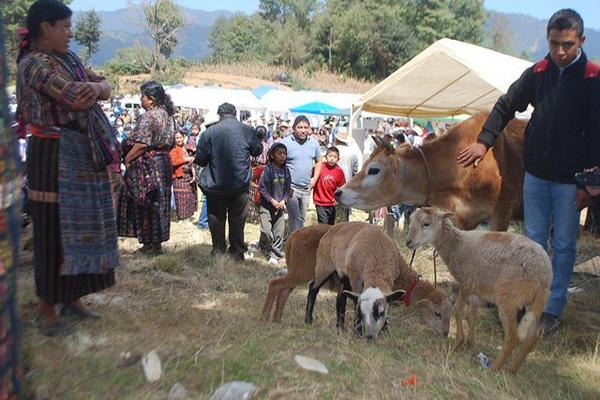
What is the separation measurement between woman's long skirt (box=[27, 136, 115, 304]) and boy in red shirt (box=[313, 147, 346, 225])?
5.71 m

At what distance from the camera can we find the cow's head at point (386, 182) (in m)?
6.22

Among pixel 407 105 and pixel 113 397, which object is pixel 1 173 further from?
pixel 407 105

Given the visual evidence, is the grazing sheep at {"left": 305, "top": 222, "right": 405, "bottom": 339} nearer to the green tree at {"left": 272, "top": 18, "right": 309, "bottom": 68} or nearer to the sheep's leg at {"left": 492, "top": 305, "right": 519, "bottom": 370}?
the sheep's leg at {"left": 492, "top": 305, "right": 519, "bottom": 370}

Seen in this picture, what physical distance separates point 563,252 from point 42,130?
4.18 meters

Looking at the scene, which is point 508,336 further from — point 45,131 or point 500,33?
point 500,33

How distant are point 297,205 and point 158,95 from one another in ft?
9.68

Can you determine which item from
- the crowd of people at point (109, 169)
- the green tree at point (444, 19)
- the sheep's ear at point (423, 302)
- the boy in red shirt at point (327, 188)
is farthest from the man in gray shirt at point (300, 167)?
the green tree at point (444, 19)

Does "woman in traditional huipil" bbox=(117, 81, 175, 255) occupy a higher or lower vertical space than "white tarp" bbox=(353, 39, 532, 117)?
lower

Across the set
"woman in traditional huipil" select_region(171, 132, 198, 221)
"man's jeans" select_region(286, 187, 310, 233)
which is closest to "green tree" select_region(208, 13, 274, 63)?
"woman in traditional huipil" select_region(171, 132, 198, 221)

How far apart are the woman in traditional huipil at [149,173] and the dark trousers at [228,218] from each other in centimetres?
69

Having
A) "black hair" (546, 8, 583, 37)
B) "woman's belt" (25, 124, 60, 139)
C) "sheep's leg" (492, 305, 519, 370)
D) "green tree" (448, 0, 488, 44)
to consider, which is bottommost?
"sheep's leg" (492, 305, 519, 370)

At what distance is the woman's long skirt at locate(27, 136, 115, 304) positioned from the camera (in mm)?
3740

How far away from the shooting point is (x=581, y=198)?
4723mm

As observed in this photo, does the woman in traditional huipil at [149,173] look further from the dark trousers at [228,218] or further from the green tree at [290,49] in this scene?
the green tree at [290,49]
